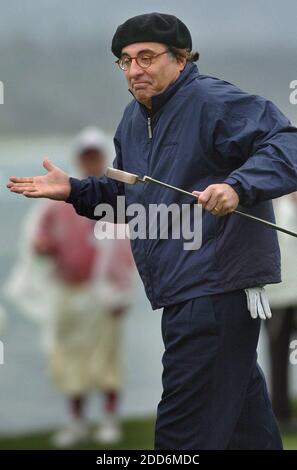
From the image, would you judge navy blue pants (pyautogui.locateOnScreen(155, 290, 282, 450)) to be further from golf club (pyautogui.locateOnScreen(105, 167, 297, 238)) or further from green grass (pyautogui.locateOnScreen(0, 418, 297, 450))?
green grass (pyautogui.locateOnScreen(0, 418, 297, 450))

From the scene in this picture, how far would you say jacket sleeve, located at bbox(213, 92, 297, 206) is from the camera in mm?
4262

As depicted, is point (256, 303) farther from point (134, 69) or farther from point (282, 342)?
point (282, 342)

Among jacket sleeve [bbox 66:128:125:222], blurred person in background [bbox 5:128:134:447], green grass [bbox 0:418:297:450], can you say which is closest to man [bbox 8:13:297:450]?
jacket sleeve [bbox 66:128:125:222]

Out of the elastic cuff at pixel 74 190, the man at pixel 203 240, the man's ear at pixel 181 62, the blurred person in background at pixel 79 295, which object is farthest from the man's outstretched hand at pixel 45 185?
the blurred person in background at pixel 79 295

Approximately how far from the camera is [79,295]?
7.20 m

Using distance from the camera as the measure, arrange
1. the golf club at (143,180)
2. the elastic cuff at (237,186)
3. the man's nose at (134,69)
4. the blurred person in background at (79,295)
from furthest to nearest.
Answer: the blurred person in background at (79,295) < the man's nose at (134,69) < the golf club at (143,180) < the elastic cuff at (237,186)

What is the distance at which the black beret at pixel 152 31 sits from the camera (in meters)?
4.46

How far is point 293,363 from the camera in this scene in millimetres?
8062

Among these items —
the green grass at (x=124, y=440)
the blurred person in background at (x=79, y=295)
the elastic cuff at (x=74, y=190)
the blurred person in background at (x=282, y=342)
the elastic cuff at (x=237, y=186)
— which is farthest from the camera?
the blurred person in background at (x=282, y=342)

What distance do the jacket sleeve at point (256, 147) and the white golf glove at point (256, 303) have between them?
0.31 metres

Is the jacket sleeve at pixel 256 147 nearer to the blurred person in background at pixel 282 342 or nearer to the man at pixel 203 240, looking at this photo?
the man at pixel 203 240

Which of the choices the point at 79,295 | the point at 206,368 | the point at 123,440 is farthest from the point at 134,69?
the point at 123,440

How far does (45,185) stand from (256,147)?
704 mm
